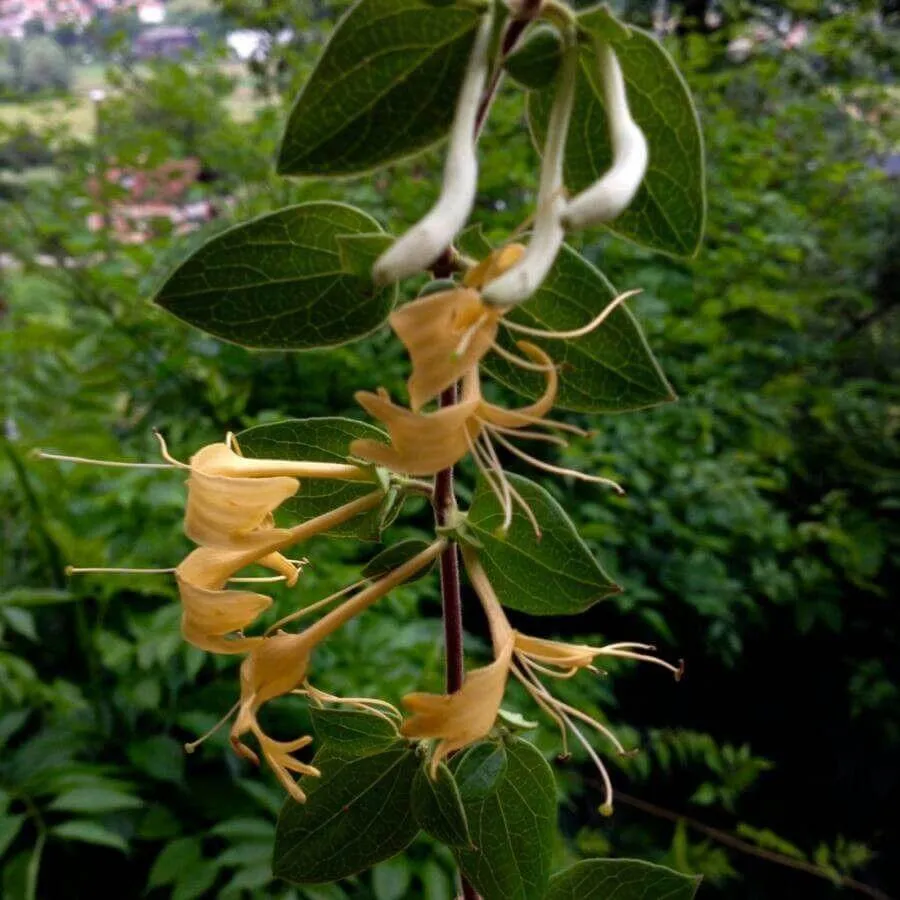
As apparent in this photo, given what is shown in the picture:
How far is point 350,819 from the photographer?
0.29m

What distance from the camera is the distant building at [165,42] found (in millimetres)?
1589

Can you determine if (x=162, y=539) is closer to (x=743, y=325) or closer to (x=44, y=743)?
(x=44, y=743)

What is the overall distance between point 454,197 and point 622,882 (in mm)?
227

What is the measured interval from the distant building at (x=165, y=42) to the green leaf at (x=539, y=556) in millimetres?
1483

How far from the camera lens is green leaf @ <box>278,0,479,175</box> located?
0.21m

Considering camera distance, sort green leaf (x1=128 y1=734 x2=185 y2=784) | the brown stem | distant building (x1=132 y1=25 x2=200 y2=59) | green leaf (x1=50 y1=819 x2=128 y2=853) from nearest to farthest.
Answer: the brown stem, green leaf (x1=50 y1=819 x2=128 y2=853), green leaf (x1=128 y1=734 x2=185 y2=784), distant building (x1=132 y1=25 x2=200 y2=59)

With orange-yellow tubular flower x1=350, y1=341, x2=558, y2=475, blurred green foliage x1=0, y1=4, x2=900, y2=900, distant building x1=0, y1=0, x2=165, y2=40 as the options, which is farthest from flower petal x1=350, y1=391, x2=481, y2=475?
distant building x1=0, y1=0, x2=165, y2=40

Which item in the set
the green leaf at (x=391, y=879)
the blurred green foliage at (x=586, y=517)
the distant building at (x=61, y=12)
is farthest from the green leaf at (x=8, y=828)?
the distant building at (x=61, y=12)

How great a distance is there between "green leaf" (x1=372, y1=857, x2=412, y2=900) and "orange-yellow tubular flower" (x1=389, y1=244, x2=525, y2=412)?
606 mm

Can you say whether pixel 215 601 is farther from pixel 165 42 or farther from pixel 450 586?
pixel 165 42

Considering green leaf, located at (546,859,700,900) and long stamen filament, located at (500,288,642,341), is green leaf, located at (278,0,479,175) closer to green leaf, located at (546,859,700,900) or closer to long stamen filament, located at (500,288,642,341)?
long stamen filament, located at (500,288,642,341)

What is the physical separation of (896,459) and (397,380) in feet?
2.84

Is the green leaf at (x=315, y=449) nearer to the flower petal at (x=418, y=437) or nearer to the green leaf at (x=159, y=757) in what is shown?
the flower petal at (x=418, y=437)

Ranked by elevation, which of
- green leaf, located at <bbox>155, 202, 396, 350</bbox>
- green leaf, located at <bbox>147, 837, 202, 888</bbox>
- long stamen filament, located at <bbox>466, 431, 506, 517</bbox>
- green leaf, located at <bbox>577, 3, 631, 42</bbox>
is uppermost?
green leaf, located at <bbox>577, 3, 631, 42</bbox>
